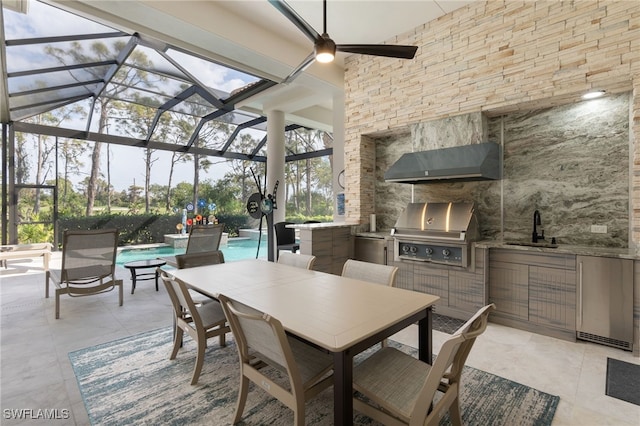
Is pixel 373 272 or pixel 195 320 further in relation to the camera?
pixel 373 272

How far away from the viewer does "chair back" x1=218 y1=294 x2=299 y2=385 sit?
4.35 ft

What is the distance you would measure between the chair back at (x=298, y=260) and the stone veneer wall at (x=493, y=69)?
1.97 m

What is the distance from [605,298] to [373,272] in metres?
2.18

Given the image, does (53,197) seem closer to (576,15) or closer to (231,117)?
(231,117)

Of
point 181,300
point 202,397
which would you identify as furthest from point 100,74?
point 202,397

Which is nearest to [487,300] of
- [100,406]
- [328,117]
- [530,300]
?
[530,300]

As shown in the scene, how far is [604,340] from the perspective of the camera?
2777 mm

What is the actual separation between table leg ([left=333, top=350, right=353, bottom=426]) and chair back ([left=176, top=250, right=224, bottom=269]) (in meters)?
2.33

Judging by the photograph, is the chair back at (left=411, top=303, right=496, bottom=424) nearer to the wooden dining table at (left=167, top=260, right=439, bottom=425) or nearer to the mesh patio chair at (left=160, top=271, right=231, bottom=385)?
the wooden dining table at (left=167, top=260, right=439, bottom=425)

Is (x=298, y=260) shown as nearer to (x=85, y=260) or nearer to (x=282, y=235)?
(x=85, y=260)

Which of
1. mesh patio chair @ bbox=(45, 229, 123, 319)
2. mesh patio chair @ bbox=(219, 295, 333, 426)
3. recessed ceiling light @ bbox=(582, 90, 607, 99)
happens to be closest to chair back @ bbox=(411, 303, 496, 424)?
mesh patio chair @ bbox=(219, 295, 333, 426)

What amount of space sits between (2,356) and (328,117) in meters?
7.87

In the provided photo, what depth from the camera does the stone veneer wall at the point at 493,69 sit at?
110 inches

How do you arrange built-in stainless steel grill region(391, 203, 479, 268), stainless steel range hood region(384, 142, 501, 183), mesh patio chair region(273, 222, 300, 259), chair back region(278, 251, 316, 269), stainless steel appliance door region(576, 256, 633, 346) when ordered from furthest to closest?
mesh patio chair region(273, 222, 300, 259) → built-in stainless steel grill region(391, 203, 479, 268) → stainless steel range hood region(384, 142, 501, 183) → chair back region(278, 251, 316, 269) → stainless steel appliance door region(576, 256, 633, 346)
